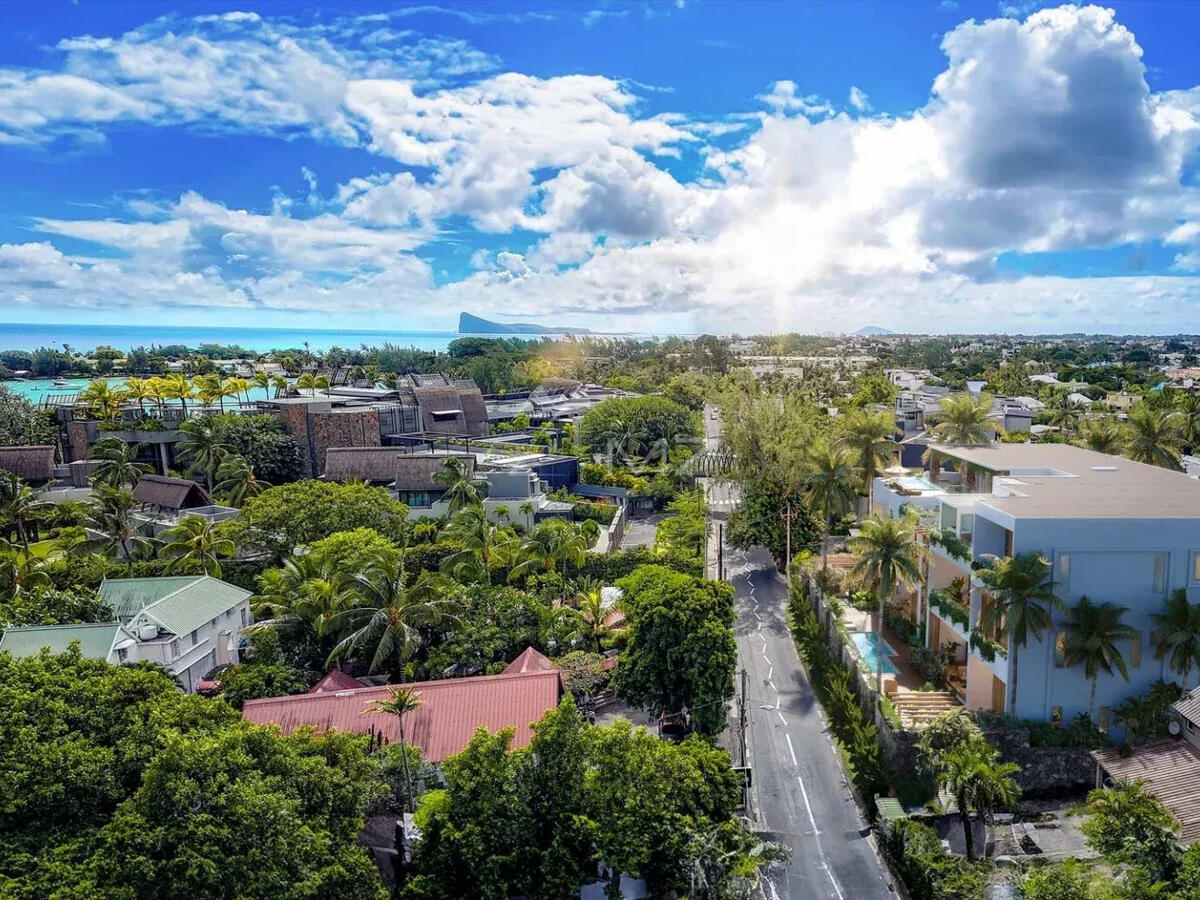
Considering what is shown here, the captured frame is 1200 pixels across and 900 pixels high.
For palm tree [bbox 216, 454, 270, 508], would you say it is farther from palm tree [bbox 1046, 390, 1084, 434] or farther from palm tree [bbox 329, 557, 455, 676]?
palm tree [bbox 1046, 390, 1084, 434]

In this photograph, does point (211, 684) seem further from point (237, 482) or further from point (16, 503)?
point (237, 482)

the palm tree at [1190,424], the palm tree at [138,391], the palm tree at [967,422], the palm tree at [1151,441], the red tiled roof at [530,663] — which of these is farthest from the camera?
the palm tree at [138,391]

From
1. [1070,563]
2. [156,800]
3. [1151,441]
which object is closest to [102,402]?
[156,800]

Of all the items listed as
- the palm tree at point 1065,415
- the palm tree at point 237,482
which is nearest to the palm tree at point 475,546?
the palm tree at point 237,482

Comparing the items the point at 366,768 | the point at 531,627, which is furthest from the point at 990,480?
the point at 366,768

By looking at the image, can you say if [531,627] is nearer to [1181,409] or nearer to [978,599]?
[978,599]

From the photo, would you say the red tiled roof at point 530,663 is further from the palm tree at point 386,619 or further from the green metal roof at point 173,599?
the green metal roof at point 173,599
